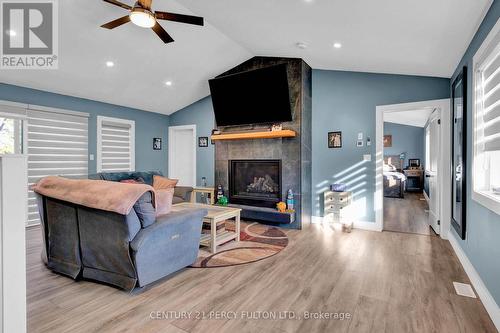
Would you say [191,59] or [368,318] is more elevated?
[191,59]

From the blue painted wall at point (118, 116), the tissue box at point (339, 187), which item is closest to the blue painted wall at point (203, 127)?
the blue painted wall at point (118, 116)

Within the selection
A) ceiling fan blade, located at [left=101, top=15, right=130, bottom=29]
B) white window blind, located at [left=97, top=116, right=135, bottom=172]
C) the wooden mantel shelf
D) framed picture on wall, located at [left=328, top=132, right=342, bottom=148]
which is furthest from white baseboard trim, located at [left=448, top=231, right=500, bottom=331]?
white window blind, located at [left=97, top=116, right=135, bottom=172]

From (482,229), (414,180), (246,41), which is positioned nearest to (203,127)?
(246,41)

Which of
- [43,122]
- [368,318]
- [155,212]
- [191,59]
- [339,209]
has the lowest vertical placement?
[368,318]

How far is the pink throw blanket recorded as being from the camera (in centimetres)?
204

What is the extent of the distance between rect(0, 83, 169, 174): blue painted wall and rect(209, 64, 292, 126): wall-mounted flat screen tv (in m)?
2.08

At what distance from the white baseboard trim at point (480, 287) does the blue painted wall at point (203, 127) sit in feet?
15.0

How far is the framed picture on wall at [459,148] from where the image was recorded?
2.73 meters

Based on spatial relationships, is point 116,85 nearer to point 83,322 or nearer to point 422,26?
point 83,322

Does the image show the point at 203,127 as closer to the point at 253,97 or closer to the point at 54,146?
the point at 253,97

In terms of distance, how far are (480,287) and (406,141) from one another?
28.0ft

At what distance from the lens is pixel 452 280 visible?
8.17ft

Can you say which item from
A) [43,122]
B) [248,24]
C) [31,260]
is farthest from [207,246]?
[43,122]

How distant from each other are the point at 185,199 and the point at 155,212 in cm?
226
